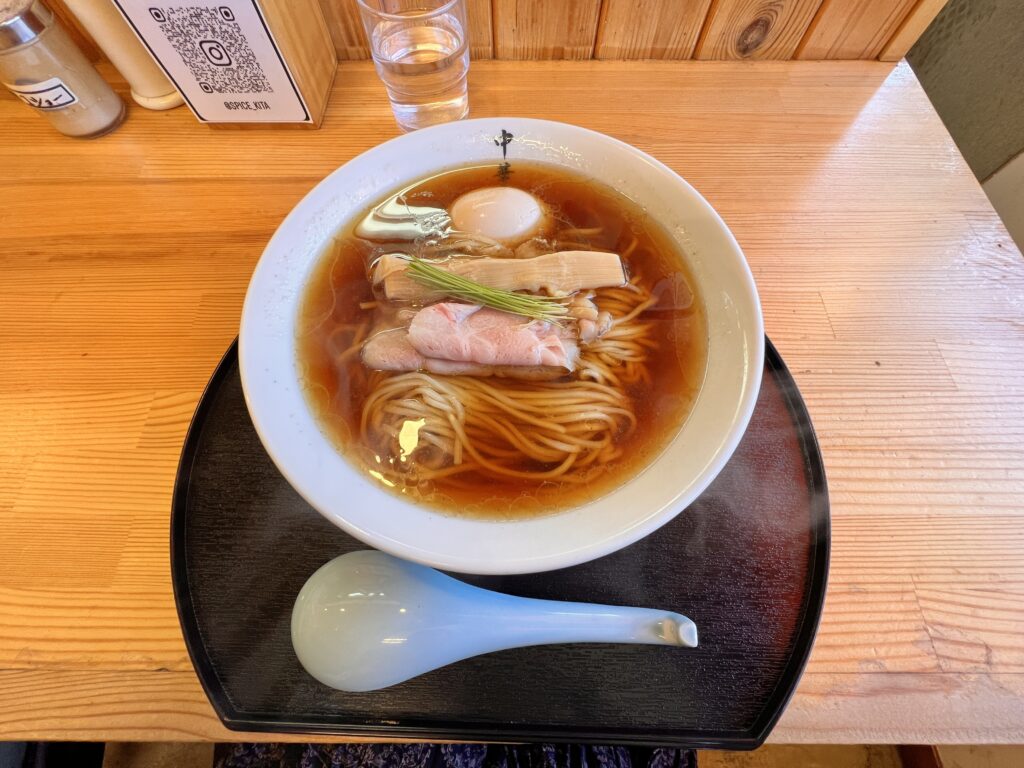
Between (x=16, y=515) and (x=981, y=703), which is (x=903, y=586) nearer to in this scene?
Result: (x=981, y=703)

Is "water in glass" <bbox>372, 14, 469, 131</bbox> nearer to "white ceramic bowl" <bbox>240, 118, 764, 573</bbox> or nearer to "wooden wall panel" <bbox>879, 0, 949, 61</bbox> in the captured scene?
"white ceramic bowl" <bbox>240, 118, 764, 573</bbox>

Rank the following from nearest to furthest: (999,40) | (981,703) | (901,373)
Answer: (981,703)
(901,373)
(999,40)

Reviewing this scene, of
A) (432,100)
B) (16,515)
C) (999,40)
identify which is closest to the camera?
(16,515)

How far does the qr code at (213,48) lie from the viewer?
1.21 m

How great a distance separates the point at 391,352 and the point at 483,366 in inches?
7.3

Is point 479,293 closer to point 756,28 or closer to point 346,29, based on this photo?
point 346,29

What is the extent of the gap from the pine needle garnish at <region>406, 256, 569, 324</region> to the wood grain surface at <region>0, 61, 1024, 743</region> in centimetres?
49

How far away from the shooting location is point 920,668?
89 cm

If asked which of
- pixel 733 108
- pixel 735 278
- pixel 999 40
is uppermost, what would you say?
pixel 735 278

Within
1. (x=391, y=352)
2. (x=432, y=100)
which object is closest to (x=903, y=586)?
(x=391, y=352)

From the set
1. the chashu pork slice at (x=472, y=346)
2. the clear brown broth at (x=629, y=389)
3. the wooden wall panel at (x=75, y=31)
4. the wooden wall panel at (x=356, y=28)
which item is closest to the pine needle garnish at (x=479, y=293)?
the chashu pork slice at (x=472, y=346)

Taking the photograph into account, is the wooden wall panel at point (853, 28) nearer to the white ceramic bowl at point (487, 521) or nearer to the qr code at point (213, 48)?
the white ceramic bowl at point (487, 521)

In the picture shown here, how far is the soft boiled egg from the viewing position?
3.97ft

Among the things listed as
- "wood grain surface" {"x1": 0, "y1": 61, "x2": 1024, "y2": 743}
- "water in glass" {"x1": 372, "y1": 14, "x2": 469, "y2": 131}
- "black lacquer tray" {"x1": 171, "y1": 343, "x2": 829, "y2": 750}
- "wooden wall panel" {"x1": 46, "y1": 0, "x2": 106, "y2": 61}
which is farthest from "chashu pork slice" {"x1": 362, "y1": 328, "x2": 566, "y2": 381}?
"wooden wall panel" {"x1": 46, "y1": 0, "x2": 106, "y2": 61}
